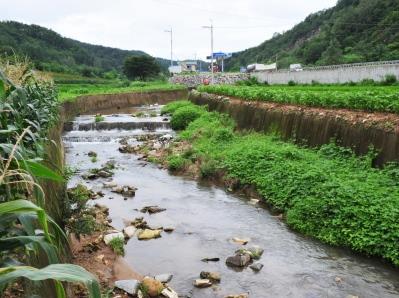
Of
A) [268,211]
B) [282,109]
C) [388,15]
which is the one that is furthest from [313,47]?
[268,211]

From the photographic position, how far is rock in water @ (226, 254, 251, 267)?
7.73m

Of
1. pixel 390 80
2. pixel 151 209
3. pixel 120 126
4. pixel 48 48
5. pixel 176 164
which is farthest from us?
pixel 48 48

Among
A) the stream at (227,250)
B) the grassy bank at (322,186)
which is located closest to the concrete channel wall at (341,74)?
the grassy bank at (322,186)

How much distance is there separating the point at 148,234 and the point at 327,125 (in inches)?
244

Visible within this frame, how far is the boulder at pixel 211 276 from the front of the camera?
7184 millimetres

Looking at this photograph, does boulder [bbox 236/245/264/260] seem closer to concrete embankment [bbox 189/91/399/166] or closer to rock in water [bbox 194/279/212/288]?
rock in water [bbox 194/279/212/288]

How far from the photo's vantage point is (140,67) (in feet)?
247

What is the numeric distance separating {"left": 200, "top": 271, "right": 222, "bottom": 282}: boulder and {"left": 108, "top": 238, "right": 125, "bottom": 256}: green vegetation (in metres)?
1.75

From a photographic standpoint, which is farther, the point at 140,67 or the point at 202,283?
the point at 140,67

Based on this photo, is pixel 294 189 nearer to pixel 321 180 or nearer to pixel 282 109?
pixel 321 180

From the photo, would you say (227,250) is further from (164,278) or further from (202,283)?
(164,278)

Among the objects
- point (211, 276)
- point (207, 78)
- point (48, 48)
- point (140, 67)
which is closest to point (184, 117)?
point (211, 276)

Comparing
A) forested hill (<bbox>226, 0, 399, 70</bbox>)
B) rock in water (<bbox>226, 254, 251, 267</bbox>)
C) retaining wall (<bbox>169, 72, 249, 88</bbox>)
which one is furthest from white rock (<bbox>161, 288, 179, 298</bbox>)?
forested hill (<bbox>226, 0, 399, 70</bbox>)

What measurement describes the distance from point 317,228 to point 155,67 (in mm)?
70070
